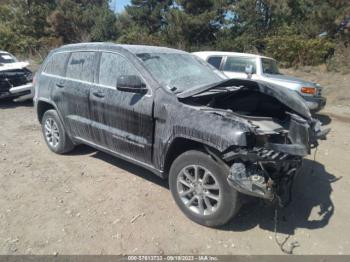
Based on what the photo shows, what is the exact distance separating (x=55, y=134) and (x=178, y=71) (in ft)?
8.40

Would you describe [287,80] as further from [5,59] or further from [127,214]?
[5,59]

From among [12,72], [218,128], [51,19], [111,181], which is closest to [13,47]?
[51,19]

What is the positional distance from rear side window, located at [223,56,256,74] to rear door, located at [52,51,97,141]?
17.3 ft

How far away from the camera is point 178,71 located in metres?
4.39

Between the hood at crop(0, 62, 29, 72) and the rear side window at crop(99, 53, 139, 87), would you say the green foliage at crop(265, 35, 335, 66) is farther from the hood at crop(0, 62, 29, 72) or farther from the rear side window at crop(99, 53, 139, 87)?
the rear side window at crop(99, 53, 139, 87)

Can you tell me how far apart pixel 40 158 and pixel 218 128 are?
3526mm

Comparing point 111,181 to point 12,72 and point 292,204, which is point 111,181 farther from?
point 12,72

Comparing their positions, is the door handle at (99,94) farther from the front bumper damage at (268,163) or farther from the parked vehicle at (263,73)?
the parked vehicle at (263,73)

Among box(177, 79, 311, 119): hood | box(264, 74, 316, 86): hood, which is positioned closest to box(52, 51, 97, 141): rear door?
box(177, 79, 311, 119): hood

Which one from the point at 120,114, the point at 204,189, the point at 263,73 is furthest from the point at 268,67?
the point at 204,189

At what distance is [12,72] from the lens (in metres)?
9.77

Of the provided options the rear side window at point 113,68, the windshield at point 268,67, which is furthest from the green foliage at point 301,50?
the rear side window at point 113,68

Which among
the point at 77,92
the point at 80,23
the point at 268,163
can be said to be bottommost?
the point at 80,23

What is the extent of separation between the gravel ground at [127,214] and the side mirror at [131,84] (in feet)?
4.48
